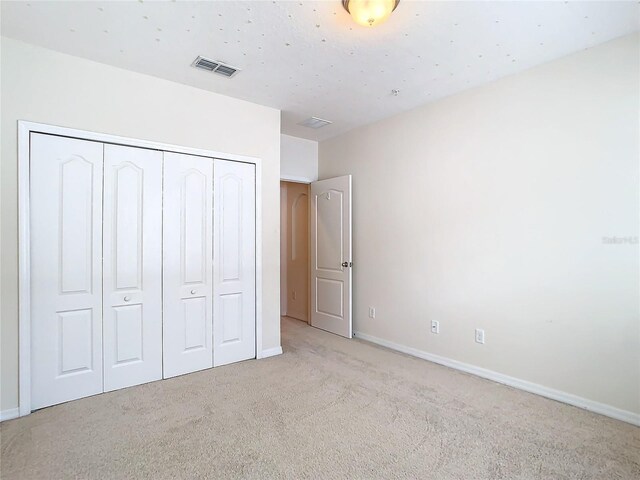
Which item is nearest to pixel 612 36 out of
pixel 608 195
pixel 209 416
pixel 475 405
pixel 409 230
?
pixel 608 195

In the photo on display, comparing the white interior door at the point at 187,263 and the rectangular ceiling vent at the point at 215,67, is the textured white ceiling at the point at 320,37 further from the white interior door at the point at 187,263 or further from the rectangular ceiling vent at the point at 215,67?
the white interior door at the point at 187,263

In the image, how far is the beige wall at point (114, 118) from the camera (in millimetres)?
2352

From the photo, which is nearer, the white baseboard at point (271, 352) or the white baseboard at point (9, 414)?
the white baseboard at point (9, 414)

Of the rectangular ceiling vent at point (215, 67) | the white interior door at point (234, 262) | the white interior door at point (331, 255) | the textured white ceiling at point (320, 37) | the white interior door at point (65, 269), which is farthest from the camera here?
the white interior door at point (331, 255)

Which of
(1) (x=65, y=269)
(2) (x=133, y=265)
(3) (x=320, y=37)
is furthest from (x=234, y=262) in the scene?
(3) (x=320, y=37)

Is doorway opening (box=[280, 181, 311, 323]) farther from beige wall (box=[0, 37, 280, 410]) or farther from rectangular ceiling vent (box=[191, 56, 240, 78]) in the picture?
rectangular ceiling vent (box=[191, 56, 240, 78])

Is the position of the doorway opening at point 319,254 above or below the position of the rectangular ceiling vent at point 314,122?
below

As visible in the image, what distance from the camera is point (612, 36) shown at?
2320mm

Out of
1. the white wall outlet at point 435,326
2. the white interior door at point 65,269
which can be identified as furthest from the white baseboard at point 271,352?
the white wall outlet at point 435,326

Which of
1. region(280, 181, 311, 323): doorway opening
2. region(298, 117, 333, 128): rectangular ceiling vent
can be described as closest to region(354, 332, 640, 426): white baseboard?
region(280, 181, 311, 323): doorway opening

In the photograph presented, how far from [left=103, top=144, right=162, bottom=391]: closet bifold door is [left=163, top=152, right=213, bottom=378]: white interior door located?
7 cm

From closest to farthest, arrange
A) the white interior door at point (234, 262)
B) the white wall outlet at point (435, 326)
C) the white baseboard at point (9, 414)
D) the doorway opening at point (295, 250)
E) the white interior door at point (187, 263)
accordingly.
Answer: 1. the white baseboard at point (9, 414)
2. the white interior door at point (187, 263)
3. the white interior door at point (234, 262)
4. the white wall outlet at point (435, 326)
5. the doorway opening at point (295, 250)

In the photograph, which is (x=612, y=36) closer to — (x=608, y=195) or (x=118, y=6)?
(x=608, y=195)

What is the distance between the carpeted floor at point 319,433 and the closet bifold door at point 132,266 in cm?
25
